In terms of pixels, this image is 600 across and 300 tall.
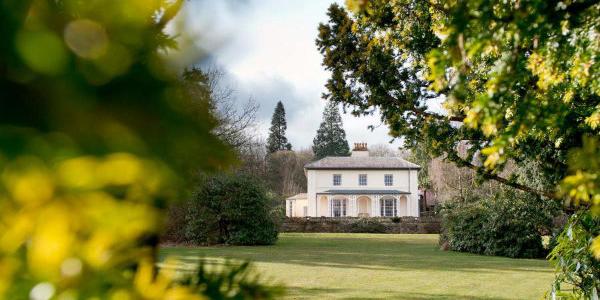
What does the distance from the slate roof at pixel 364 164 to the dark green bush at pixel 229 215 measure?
26.8 meters

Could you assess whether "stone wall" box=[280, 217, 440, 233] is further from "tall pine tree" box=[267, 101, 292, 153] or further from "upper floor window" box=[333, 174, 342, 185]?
"tall pine tree" box=[267, 101, 292, 153]

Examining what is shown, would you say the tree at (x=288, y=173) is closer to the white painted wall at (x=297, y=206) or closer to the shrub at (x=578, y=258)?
the white painted wall at (x=297, y=206)

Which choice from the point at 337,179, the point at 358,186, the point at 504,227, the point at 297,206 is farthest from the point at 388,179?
the point at 504,227

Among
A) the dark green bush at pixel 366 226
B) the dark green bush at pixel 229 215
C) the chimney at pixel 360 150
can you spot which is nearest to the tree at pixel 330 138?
the chimney at pixel 360 150

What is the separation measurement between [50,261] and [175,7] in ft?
1.41

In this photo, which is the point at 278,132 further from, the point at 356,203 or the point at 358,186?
the point at 356,203

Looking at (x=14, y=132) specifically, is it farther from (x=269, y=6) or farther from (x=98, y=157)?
(x=269, y=6)

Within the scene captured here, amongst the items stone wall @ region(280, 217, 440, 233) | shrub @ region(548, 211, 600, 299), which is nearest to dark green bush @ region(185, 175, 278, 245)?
stone wall @ region(280, 217, 440, 233)

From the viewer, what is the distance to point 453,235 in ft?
66.7

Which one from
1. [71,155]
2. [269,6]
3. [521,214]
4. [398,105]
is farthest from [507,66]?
[521,214]

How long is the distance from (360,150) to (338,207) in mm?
6099

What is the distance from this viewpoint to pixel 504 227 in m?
18.8

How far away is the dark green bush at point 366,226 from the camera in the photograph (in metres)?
36.5

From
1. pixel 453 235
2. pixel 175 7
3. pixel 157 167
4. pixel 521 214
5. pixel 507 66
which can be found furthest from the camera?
pixel 453 235
